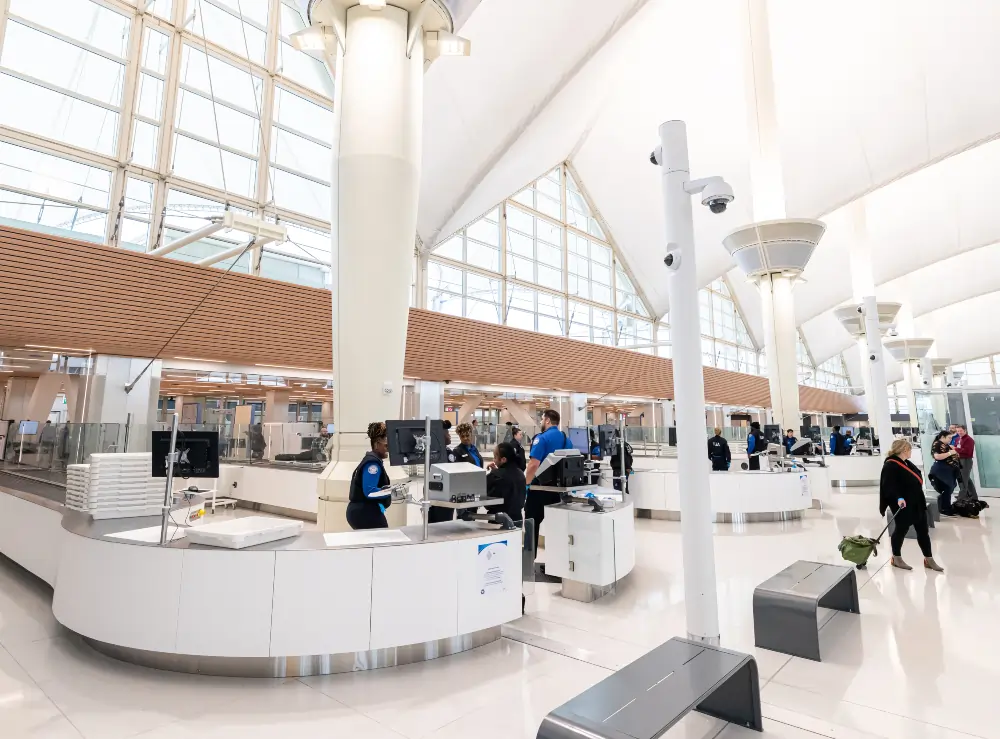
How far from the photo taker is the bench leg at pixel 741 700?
2598mm

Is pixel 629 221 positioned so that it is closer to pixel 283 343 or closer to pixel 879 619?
pixel 283 343

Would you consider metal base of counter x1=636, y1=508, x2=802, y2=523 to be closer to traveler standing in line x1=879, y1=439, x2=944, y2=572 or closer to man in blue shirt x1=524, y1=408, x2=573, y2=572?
traveler standing in line x1=879, y1=439, x2=944, y2=572

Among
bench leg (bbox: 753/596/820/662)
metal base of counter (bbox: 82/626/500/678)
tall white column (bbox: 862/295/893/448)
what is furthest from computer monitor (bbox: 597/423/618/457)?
tall white column (bbox: 862/295/893/448)

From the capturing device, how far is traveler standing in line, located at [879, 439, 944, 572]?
5.23 metres

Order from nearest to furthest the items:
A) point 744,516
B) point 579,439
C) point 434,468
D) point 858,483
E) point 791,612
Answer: point 791,612 < point 434,468 < point 579,439 < point 744,516 < point 858,483

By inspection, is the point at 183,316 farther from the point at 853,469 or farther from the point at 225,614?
the point at 853,469

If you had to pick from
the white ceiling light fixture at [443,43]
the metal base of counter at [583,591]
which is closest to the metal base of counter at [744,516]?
the metal base of counter at [583,591]

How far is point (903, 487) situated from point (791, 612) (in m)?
2.77

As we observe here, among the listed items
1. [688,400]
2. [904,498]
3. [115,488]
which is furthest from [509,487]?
[904,498]

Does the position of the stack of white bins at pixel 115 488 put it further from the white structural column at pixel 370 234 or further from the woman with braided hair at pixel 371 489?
the white structural column at pixel 370 234

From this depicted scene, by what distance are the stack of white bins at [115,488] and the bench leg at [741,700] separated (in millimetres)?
4056

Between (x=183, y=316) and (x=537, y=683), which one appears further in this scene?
(x=183, y=316)

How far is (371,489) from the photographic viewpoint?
3.78 m

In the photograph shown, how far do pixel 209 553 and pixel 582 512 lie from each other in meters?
2.88
